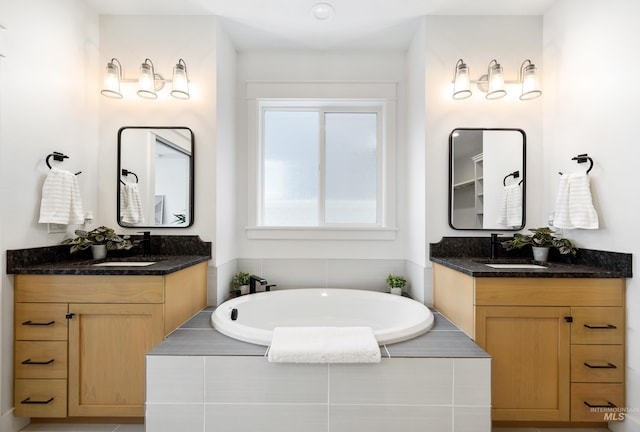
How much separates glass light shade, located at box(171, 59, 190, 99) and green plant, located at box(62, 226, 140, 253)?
1020mm

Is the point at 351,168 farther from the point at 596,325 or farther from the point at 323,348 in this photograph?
the point at 596,325

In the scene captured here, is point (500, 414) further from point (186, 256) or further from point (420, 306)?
point (186, 256)

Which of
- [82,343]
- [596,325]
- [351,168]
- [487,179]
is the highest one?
[351,168]

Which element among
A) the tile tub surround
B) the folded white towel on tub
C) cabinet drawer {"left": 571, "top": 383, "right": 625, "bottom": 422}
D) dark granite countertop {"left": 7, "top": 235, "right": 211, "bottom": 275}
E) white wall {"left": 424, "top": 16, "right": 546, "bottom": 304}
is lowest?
cabinet drawer {"left": 571, "top": 383, "right": 625, "bottom": 422}

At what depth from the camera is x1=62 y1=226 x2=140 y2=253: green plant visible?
201 cm

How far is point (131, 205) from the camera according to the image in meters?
2.30

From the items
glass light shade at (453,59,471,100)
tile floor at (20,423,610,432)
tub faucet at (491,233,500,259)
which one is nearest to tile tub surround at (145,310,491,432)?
tile floor at (20,423,610,432)

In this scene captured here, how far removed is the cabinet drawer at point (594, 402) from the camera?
165cm

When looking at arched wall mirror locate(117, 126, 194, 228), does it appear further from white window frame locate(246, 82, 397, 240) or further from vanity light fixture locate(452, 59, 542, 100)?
vanity light fixture locate(452, 59, 542, 100)


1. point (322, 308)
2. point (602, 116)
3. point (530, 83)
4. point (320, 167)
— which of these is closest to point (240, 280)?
point (322, 308)

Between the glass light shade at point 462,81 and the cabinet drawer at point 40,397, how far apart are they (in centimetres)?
281

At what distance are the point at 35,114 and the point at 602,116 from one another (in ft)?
10.3

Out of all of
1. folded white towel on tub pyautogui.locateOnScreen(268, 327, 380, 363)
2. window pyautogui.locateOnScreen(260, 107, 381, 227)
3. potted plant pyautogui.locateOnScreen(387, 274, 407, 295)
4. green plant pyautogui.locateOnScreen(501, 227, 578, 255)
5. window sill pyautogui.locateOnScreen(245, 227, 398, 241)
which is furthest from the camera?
window pyautogui.locateOnScreen(260, 107, 381, 227)

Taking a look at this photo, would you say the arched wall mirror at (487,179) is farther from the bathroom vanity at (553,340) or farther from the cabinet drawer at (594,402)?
the cabinet drawer at (594,402)
